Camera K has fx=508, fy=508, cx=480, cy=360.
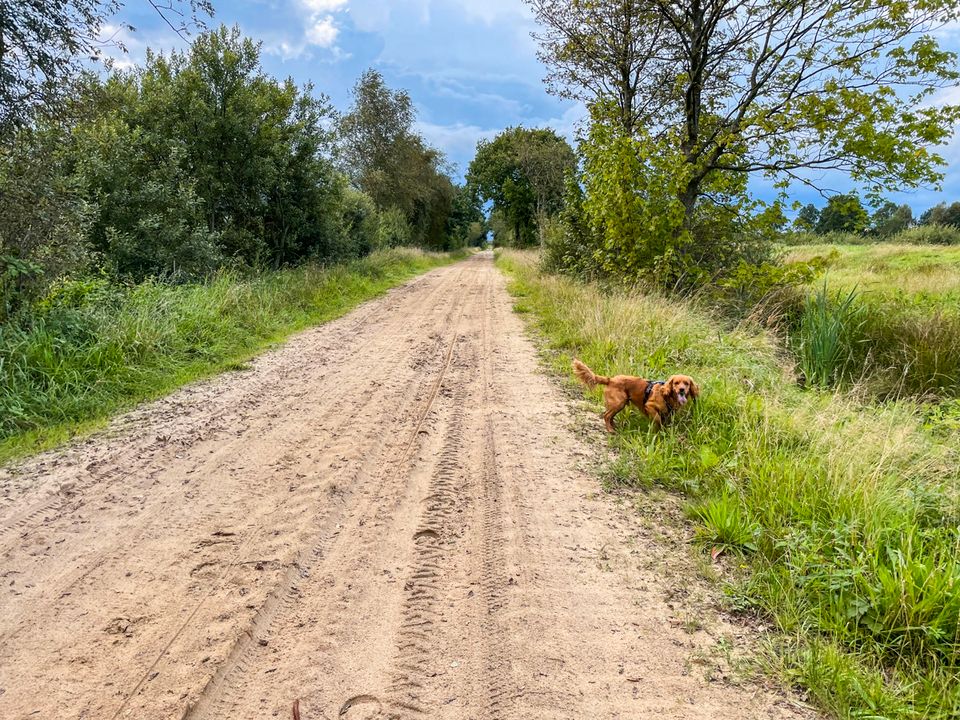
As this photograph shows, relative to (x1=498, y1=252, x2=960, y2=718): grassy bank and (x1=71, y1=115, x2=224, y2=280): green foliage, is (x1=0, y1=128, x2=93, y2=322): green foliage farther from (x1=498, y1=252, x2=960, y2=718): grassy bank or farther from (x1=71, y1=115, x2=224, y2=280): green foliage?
(x1=498, y1=252, x2=960, y2=718): grassy bank

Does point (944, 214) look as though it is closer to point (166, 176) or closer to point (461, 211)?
point (461, 211)

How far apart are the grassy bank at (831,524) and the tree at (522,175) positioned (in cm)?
2918

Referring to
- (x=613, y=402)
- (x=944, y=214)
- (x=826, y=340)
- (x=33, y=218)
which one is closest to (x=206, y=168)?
(x=33, y=218)

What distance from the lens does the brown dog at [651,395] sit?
428cm

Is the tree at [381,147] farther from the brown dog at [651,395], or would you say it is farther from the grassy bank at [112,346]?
the brown dog at [651,395]

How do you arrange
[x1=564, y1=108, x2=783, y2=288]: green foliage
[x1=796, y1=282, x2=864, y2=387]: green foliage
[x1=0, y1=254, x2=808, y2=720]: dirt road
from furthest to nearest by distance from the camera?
[x1=564, y1=108, x2=783, y2=288]: green foliage
[x1=796, y1=282, x2=864, y2=387]: green foliage
[x1=0, y1=254, x2=808, y2=720]: dirt road

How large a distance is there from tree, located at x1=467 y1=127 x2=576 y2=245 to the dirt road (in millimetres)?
29757

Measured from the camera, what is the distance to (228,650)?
2186 millimetres

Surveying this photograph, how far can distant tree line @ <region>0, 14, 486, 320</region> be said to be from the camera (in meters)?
6.07

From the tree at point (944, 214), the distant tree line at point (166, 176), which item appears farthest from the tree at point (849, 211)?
the tree at point (944, 214)

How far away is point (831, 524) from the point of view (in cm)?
290

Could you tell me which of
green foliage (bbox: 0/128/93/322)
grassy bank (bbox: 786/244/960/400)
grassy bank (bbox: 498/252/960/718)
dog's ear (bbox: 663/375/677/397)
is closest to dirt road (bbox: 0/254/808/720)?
grassy bank (bbox: 498/252/960/718)

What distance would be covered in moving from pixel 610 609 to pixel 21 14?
827 cm

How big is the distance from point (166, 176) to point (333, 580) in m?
11.0
